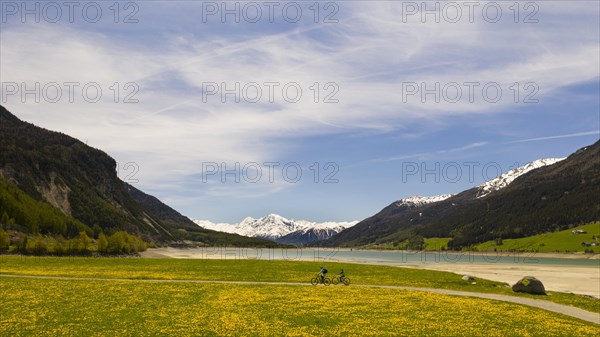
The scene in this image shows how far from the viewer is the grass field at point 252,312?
1151 inches

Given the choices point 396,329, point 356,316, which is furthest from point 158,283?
point 396,329

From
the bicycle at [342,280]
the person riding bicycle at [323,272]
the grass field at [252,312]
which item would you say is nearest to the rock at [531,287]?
the grass field at [252,312]

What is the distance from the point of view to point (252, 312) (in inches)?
1400

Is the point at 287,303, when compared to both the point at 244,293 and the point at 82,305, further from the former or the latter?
the point at 82,305

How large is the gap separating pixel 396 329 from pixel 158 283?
34325 millimetres

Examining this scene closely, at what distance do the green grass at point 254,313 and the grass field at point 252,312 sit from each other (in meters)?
0.07

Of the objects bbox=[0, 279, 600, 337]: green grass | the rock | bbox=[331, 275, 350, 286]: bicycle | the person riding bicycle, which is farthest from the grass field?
bbox=[331, 275, 350, 286]: bicycle

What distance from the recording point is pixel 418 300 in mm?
43969

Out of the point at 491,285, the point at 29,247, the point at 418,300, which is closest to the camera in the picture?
the point at 418,300

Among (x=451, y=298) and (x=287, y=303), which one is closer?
(x=287, y=303)

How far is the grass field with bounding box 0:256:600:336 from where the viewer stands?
95.9 feet

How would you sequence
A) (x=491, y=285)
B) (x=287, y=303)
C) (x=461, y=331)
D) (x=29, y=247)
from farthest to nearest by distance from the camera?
(x=29, y=247)
(x=491, y=285)
(x=287, y=303)
(x=461, y=331)

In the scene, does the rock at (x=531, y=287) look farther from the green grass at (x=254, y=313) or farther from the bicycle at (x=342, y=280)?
the bicycle at (x=342, y=280)

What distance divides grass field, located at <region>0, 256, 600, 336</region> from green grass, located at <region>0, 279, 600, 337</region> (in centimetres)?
7
